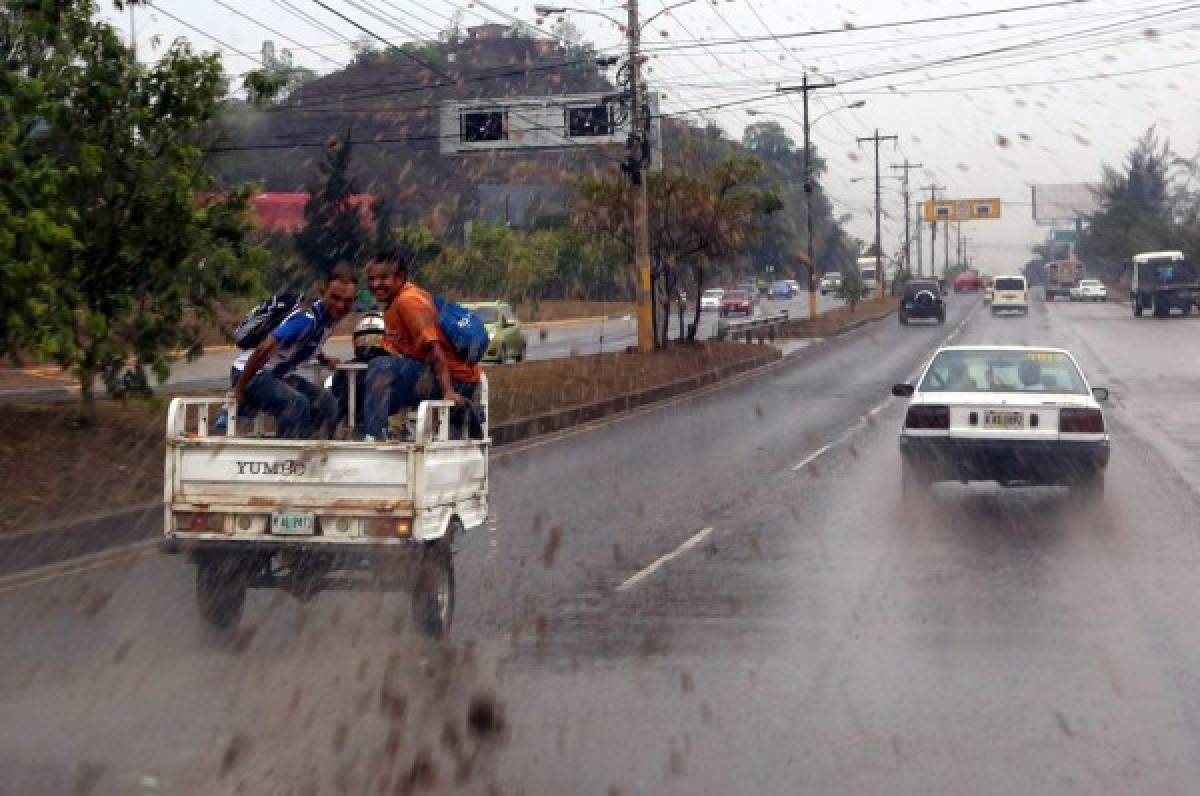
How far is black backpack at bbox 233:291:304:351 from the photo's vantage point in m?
9.34

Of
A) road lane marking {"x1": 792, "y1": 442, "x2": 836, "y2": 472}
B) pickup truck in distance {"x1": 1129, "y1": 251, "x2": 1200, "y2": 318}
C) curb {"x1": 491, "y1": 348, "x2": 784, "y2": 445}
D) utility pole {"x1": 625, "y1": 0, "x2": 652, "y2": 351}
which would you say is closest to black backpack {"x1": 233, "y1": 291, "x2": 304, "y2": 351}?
road lane marking {"x1": 792, "y1": 442, "x2": 836, "y2": 472}

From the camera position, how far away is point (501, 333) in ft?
124

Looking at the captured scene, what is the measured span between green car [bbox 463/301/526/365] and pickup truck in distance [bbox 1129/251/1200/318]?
3540 cm

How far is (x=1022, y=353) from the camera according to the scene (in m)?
14.9

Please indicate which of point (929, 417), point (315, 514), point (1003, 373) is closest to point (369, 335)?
point (315, 514)

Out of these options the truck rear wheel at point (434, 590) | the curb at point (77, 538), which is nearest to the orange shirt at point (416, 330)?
the truck rear wheel at point (434, 590)

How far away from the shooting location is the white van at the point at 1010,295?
7300 centimetres

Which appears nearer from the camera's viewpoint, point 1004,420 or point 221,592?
point 221,592

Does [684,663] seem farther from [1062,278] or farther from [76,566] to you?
[1062,278]

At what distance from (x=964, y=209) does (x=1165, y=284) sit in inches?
2198

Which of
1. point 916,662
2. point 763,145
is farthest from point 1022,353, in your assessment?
point 763,145

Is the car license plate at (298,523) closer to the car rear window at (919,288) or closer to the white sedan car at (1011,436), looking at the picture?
the white sedan car at (1011,436)

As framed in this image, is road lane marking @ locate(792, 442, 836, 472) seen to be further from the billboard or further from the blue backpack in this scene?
the billboard

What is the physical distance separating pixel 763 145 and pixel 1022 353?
136701 millimetres
